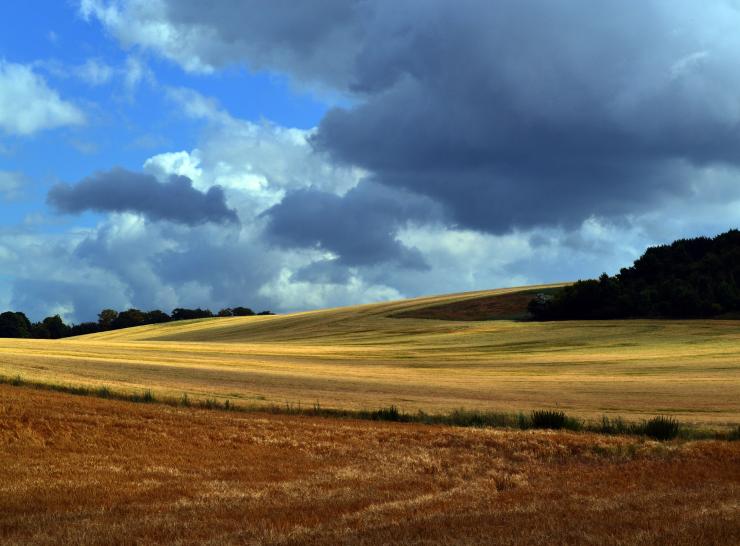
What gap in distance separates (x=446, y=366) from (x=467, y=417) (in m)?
32.9

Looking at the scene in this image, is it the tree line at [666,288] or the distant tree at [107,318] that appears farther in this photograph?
the distant tree at [107,318]

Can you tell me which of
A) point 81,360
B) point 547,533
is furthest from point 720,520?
point 81,360

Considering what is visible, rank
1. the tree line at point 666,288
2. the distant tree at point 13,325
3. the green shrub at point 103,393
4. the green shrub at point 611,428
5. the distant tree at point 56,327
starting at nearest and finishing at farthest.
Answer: the green shrub at point 611,428, the green shrub at point 103,393, the tree line at point 666,288, the distant tree at point 13,325, the distant tree at point 56,327

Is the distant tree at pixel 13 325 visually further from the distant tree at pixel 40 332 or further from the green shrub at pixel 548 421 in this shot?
the green shrub at pixel 548 421

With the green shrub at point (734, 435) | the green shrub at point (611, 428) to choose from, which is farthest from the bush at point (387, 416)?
the green shrub at point (734, 435)

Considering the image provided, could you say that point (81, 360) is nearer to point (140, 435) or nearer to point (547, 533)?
point (140, 435)

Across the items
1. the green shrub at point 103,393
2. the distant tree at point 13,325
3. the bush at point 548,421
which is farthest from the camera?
the distant tree at point 13,325

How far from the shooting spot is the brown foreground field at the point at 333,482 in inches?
480

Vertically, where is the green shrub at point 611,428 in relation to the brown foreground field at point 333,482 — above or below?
below

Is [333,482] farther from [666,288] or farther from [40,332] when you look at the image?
[40,332]

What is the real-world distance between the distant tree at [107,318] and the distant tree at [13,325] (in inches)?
618

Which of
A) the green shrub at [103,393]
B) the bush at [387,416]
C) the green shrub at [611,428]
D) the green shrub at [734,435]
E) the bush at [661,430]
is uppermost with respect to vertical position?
the green shrub at [103,393]

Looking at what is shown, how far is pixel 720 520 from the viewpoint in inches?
496

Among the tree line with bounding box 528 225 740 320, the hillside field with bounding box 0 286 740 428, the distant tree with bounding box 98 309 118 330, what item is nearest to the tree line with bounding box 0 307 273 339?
the distant tree with bounding box 98 309 118 330
